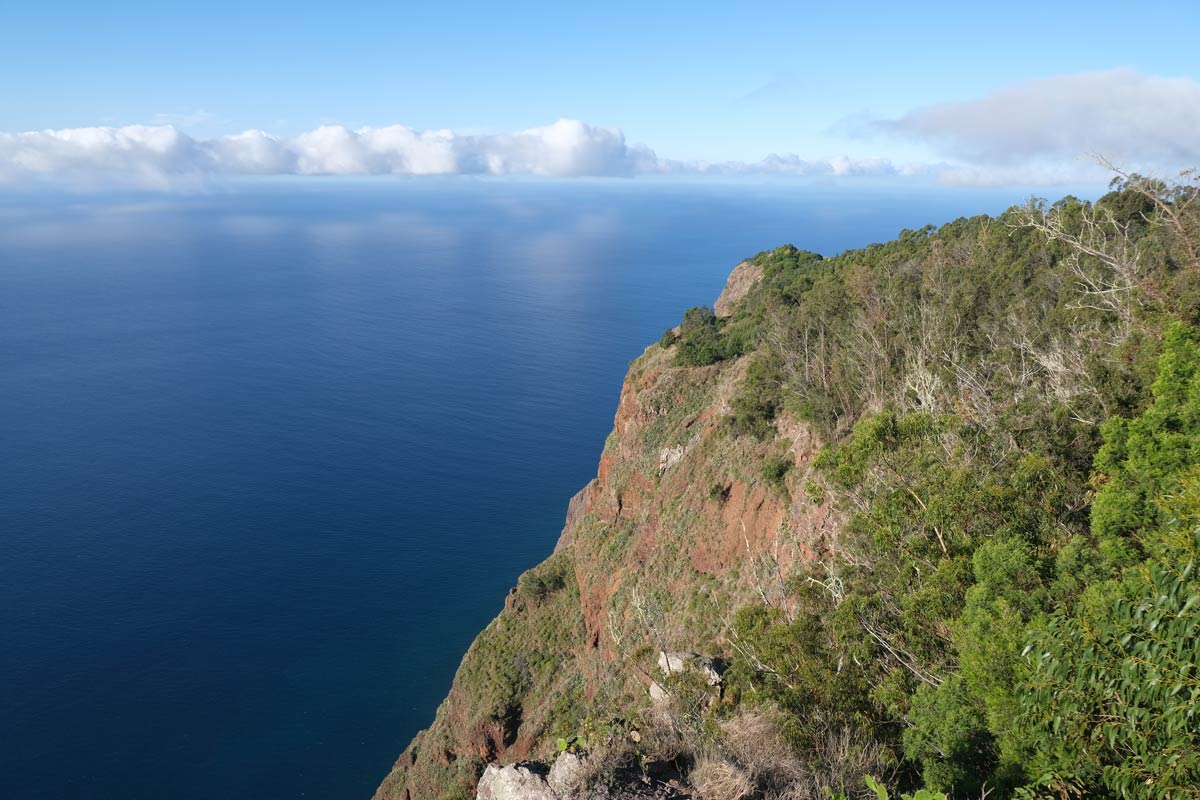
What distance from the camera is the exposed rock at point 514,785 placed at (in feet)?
36.3

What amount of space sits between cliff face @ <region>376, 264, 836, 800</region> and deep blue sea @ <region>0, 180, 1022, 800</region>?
34.4ft

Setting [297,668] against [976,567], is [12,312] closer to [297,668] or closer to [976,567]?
[297,668]

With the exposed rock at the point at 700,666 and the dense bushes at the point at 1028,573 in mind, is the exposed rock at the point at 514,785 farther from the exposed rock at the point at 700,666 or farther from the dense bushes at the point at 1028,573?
the dense bushes at the point at 1028,573

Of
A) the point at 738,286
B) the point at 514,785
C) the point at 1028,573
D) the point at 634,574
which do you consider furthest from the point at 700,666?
the point at 738,286

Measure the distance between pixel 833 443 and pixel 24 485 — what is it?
72.0 meters

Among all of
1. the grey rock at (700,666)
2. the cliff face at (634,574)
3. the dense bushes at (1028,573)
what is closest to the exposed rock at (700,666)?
the grey rock at (700,666)

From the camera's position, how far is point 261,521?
6219cm

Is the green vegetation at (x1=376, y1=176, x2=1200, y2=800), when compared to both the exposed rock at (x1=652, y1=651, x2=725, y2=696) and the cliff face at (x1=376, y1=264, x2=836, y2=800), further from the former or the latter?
the exposed rock at (x1=652, y1=651, x2=725, y2=696)

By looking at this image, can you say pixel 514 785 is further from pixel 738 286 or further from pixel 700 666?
pixel 738 286

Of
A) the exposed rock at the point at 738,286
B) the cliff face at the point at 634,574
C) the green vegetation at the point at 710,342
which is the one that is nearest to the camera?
the cliff face at the point at 634,574

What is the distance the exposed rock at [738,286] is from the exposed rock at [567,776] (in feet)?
169

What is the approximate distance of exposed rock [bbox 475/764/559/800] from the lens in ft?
36.3

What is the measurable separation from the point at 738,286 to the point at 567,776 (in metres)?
58.3

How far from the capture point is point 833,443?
2791 cm
